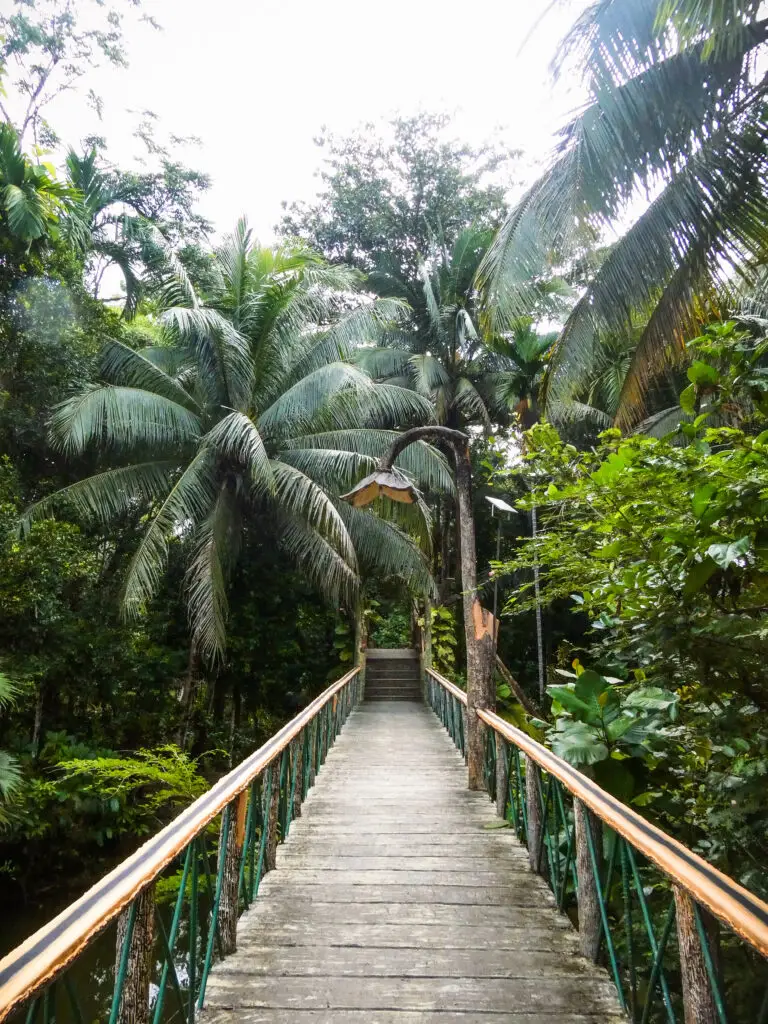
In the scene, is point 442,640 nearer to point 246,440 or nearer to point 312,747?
point 246,440

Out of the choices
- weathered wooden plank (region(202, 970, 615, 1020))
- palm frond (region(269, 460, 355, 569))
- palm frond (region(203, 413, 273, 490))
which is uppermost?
palm frond (region(203, 413, 273, 490))

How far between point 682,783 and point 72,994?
11.6 ft

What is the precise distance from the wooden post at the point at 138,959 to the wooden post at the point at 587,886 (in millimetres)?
1866

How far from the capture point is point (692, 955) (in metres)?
1.99

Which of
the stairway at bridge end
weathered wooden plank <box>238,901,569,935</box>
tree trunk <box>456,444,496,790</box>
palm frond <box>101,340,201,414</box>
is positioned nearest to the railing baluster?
tree trunk <box>456,444,496,790</box>

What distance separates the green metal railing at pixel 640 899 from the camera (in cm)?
182

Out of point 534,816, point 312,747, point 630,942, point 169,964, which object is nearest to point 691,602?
point 630,942

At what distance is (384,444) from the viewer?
446 inches

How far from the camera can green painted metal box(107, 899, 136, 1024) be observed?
192 cm

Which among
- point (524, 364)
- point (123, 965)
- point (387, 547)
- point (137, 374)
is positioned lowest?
point (123, 965)

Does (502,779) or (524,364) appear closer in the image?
(502,779)

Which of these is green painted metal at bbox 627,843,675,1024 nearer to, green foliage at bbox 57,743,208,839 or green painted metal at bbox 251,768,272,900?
green painted metal at bbox 251,768,272,900

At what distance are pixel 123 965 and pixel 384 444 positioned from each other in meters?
9.78

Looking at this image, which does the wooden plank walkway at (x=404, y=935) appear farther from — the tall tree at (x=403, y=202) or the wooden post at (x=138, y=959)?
the tall tree at (x=403, y=202)
